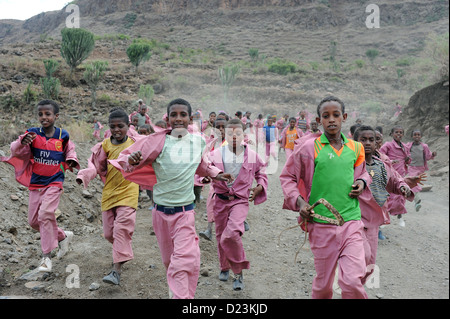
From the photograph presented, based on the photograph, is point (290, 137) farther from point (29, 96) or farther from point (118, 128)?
point (29, 96)

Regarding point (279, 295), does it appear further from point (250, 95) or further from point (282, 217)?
point (250, 95)

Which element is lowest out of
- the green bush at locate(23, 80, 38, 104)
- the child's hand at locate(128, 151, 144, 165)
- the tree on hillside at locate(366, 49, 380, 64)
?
the child's hand at locate(128, 151, 144, 165)

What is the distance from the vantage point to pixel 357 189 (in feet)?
10.00

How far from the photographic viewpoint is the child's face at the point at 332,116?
319 cm

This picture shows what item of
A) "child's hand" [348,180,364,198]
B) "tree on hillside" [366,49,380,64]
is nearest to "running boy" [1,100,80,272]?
"child's hand" [348,180,364,198]

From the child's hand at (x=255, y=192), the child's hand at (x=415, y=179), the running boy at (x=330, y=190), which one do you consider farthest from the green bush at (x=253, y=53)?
the running boy at (x=330, y=190)

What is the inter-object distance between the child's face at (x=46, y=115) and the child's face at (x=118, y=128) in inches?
30.2

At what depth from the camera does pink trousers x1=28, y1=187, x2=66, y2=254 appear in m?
4.30

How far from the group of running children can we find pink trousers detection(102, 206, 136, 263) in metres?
0.01

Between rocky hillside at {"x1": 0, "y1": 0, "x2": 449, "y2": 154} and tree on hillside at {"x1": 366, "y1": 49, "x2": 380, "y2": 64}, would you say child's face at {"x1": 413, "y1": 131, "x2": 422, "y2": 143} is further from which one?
tree on hillside at {"x1": 366, "y1": 49, "x2": 380, "y2": 64}

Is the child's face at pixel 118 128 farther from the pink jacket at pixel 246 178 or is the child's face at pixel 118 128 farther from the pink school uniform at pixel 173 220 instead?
the pink jacket at pixel 246 178

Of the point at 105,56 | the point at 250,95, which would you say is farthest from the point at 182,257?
the point at 105,56

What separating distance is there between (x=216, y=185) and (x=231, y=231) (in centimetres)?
67

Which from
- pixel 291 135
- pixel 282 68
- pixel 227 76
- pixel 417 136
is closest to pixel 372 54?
pixel 282 68
